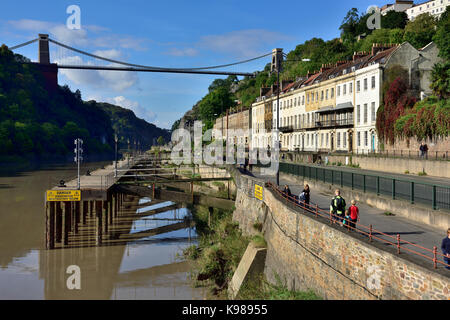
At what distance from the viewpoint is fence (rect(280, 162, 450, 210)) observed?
41.5 ft

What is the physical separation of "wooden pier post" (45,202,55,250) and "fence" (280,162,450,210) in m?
13.4

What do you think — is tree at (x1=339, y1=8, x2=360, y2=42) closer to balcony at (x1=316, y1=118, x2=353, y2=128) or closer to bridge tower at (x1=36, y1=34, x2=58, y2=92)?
balcony at (x1=316, y1=118, x2=353, y2=128)

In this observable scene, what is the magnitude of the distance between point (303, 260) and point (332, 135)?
33467 mm

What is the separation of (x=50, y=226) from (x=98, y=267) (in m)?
3.73

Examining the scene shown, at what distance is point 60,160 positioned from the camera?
9944 cm

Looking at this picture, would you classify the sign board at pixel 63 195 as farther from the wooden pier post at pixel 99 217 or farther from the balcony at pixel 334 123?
the balcony at pixel 334 123

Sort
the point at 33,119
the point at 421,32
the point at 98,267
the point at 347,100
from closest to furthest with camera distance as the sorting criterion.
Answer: the point at 98,267
the point at 347,100
the point at 421,32
the point at 33,119

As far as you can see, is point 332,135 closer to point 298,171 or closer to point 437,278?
point 298,171

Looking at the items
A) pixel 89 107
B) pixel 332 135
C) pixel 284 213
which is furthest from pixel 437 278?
pixel 89 107

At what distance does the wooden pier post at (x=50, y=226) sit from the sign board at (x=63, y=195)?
44cm

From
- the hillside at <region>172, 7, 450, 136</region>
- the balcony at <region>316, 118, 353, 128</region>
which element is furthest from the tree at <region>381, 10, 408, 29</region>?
the balcony at <region>316, 118, 353, 128</region>

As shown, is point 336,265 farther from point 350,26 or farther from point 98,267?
point 350,26

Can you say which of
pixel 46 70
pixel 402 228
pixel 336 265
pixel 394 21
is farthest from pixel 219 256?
pixel 46 70

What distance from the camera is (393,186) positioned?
15.2 m
